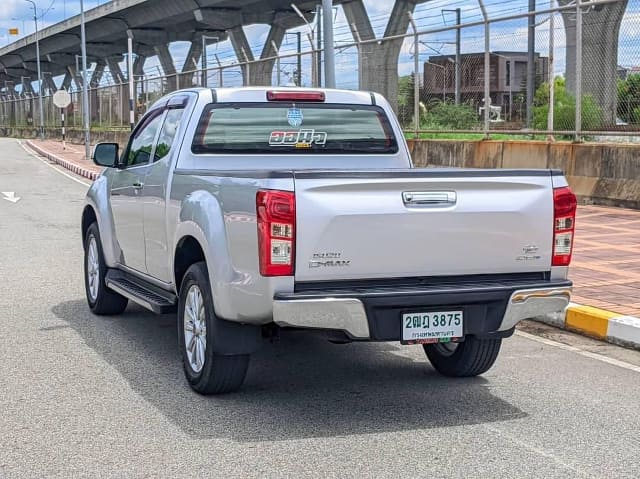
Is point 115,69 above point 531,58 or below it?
above

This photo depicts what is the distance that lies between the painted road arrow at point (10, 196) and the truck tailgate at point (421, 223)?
51.8 ft

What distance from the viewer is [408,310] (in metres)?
5.15

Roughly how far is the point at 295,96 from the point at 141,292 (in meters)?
1.72

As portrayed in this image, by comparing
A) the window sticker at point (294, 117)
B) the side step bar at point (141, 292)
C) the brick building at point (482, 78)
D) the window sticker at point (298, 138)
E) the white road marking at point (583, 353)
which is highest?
the brick building at point (482, 78)

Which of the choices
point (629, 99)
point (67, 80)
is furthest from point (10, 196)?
point (67, 80)

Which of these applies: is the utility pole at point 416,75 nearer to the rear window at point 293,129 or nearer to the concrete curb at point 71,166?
the concrete curb at point 71,166

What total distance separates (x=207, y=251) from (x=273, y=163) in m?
1.47

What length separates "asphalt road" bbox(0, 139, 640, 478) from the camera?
180 inches

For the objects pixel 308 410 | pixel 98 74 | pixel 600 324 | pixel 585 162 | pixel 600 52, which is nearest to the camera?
pixel 308 410

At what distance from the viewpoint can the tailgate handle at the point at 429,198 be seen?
5125mm

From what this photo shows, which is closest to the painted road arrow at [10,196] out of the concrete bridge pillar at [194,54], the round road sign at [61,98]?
the round road sign at [61,98]

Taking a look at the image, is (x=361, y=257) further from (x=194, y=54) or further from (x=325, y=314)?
(x=194, y=54)

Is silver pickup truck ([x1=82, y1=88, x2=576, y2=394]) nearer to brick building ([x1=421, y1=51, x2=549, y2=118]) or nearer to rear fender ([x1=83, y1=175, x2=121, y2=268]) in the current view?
rear fender ([x1=83, y1=175, x2=121, y2=268])

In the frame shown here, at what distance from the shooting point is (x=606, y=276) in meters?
9.18
